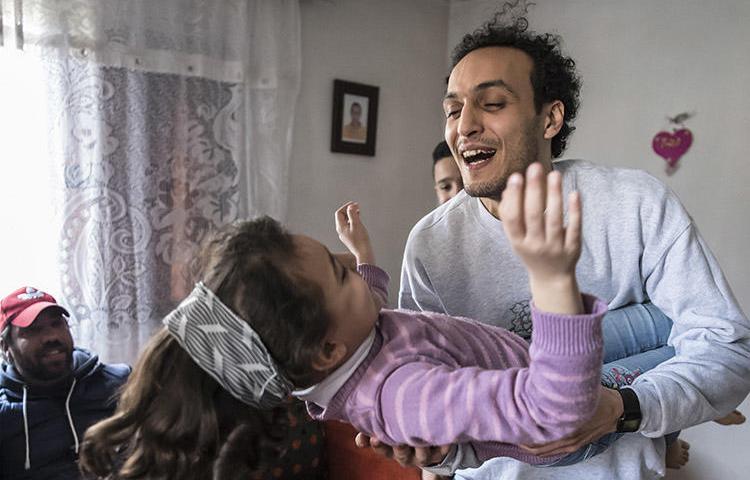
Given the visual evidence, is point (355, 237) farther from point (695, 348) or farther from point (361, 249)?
point (695, 348)

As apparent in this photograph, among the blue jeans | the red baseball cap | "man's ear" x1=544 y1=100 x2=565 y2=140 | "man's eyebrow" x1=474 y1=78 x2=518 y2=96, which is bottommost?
the red baseball cap

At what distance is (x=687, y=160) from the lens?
8.26 feet

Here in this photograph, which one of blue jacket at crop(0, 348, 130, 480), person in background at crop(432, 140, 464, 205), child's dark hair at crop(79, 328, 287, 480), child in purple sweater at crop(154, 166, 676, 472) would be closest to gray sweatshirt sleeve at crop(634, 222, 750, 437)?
child in purple sweater at crop(154, 166, 676, 472)

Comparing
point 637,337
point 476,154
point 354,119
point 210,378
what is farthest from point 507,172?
point 354,119

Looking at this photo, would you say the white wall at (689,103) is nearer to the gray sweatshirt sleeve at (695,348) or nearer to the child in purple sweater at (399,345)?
the gray sweatshirt sleeve at (695,348)

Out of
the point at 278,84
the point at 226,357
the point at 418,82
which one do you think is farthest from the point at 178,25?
the point at 226,357

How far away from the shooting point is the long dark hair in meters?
0.87

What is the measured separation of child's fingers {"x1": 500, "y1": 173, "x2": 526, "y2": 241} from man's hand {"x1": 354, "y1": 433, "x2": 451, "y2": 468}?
389mm

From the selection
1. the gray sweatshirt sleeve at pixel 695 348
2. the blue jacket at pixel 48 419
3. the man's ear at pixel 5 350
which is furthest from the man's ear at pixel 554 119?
the man's ear at pixel 5 350

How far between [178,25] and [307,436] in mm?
1837

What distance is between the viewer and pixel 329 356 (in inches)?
36.9

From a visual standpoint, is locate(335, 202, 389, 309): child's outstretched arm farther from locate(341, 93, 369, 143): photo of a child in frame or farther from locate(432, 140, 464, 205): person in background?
locate(341, 93, 369, 143): photo of a child in frame

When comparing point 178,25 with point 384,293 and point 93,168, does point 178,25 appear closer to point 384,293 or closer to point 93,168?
point 93,168

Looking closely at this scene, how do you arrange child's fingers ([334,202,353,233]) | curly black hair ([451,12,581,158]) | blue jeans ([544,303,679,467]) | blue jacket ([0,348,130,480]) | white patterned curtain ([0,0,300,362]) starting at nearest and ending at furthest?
blue jeans ([544,303,679,467]) → child's fingers ([334,202,353,233]) → curly black hair ([451,12,581,158]) → blue jacket ([0,348,130,480]) → white patterned curtain ([0,0,300,362])
